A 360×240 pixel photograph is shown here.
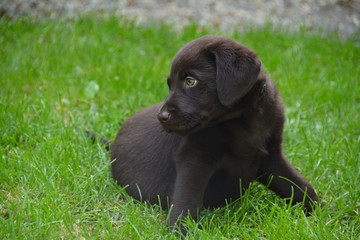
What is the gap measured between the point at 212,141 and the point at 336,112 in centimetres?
219

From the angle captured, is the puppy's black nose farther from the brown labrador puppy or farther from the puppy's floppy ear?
the puppy's floppy ear

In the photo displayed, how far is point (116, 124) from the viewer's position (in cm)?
397

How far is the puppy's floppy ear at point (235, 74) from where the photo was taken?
2.44 m

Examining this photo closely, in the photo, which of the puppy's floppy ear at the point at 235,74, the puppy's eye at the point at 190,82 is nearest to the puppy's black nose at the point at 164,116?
the puppy's eye at the point at 190,82

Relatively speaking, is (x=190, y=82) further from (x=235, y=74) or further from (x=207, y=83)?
(x=235, y=74)

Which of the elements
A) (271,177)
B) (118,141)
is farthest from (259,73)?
(118,141)

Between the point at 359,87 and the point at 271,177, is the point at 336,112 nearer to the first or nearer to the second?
the point at 359,87

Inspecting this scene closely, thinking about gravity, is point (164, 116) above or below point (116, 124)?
above

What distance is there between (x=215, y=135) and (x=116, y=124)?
62.6 inches

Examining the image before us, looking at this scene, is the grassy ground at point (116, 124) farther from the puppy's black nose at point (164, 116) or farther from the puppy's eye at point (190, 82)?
the puppy's eye at point (190, 82)

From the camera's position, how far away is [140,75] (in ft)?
15.8

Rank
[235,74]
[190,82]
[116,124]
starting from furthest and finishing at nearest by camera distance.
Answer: [116,124]
[190,82]
[235,74]

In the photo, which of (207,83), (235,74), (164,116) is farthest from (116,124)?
(235,74)

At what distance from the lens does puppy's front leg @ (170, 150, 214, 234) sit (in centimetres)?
251
